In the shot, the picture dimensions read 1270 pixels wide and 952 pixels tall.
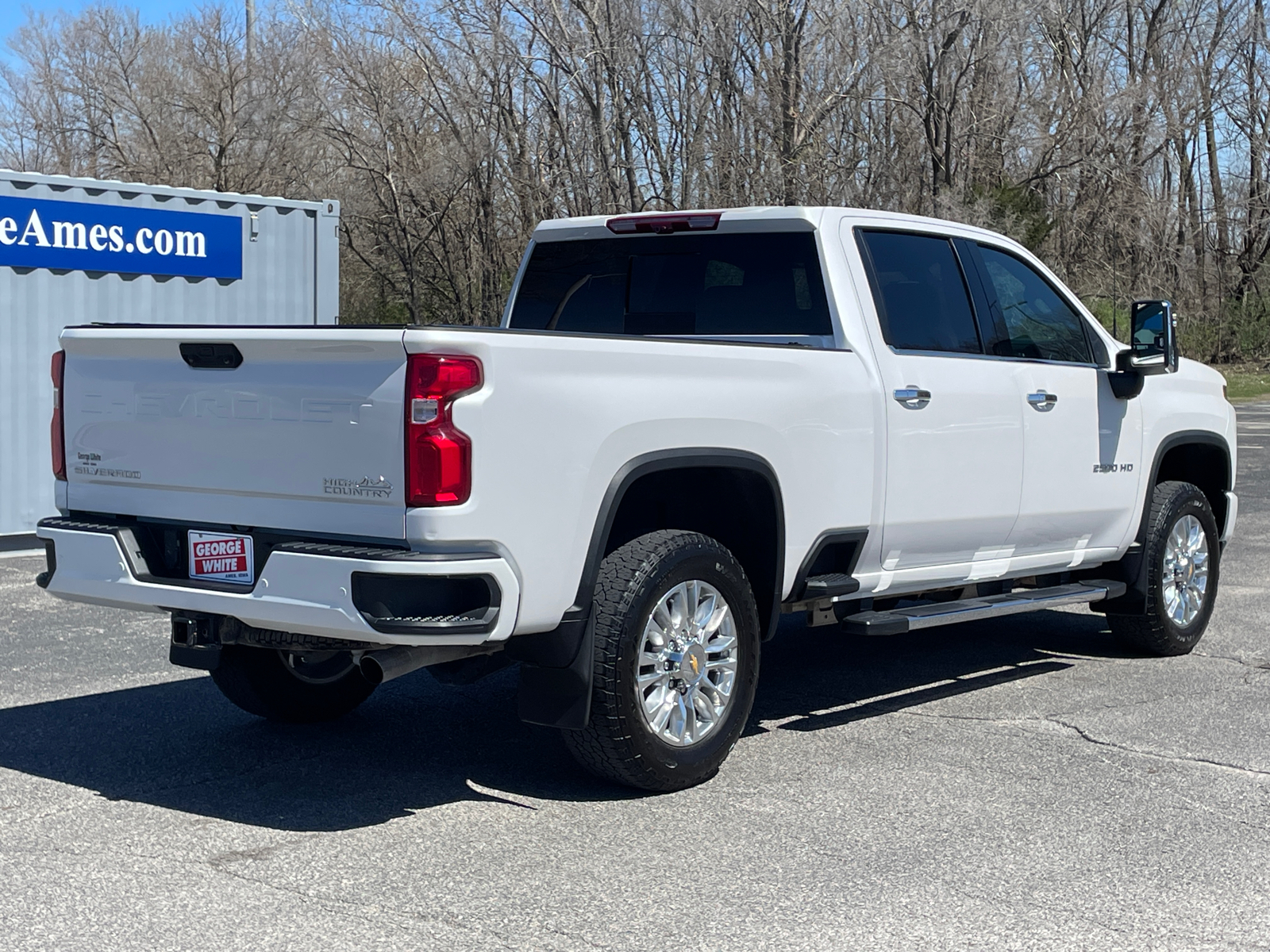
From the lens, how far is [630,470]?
5082 millimetres

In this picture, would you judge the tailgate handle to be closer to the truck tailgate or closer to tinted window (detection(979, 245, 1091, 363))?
the truck tailgate

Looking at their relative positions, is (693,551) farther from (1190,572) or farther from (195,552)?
(1190,572)

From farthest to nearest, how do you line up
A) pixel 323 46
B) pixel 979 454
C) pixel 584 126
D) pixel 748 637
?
1. pixel 323 46
2. pixel 584 126
3. pixel 979 454
4. pixel 748 637

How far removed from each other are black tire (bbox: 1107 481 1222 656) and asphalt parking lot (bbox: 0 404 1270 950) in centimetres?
27

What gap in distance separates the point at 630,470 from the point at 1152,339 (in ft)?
11.4

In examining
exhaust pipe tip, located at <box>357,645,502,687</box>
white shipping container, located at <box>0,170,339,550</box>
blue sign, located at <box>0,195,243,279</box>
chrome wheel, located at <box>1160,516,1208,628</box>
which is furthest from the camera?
white shipping container, located at <box>0,170,339,550</box>

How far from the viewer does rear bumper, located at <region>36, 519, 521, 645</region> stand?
15.0ft

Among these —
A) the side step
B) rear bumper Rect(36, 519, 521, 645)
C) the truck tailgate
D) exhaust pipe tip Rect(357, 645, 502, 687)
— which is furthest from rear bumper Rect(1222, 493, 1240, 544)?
the truck tailgate

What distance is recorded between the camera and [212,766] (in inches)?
224

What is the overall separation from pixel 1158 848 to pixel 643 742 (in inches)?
65.2

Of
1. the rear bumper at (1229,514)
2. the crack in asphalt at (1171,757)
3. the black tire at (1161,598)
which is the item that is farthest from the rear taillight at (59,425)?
the rear bumper at (1229,514)

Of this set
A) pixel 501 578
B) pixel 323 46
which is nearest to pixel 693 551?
pixel 501 578

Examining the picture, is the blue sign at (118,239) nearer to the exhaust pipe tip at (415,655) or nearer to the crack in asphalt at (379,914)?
the exhaust pipe tip at (415,655)

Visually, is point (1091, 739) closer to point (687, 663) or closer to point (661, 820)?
point (687, 663)
